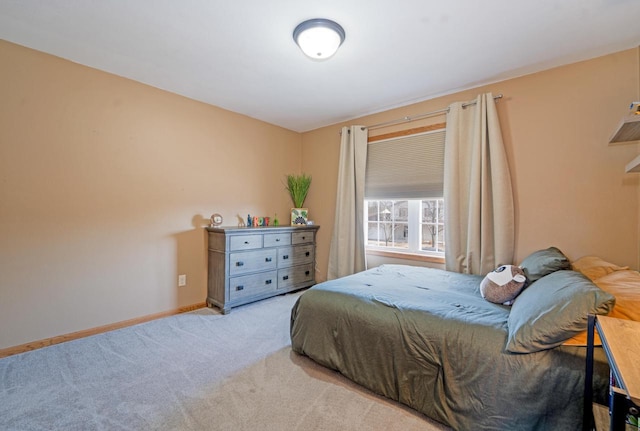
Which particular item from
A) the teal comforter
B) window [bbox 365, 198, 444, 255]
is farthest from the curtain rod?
the teal comforter

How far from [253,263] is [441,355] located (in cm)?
224

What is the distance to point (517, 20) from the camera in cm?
180

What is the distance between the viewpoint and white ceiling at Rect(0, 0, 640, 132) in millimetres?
1708

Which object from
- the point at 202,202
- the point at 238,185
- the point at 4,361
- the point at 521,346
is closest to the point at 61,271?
the point at 4,361

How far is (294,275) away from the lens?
3.67 metres

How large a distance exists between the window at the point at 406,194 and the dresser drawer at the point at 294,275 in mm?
946

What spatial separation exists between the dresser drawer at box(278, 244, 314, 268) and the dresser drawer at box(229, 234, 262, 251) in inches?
14.1

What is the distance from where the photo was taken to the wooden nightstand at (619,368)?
0.69 metres

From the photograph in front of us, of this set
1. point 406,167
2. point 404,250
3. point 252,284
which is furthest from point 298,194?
point 404,250

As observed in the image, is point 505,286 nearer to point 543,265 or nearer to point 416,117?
point 543,265

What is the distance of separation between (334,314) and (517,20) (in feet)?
7.54

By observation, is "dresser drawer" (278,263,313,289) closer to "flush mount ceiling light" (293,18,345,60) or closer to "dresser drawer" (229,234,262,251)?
"dresser drawer" (229,234,262,251)

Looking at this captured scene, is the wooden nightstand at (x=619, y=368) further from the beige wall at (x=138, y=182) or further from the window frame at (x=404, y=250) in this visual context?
the window frame at (x=404, y=250)

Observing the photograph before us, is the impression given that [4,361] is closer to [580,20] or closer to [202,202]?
[202,202]
